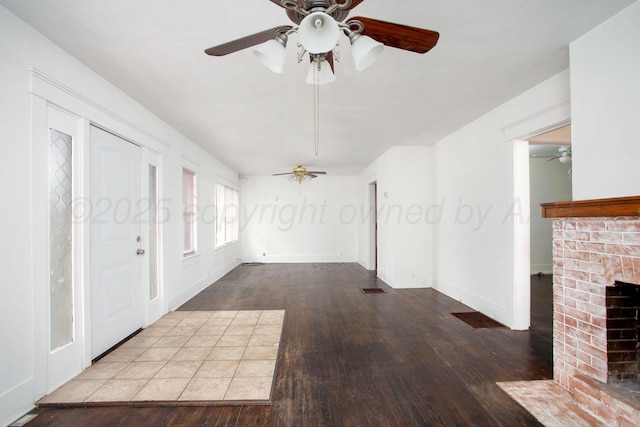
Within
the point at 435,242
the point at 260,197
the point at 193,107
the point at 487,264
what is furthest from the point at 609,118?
the point at 260,197

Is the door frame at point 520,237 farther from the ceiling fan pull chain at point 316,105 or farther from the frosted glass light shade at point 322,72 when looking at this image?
the frosted glass light shade at point 322,72

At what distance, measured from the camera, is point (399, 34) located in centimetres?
144

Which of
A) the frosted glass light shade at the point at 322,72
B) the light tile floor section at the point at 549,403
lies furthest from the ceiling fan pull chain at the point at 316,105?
the light tile floor section at the point at 549,403

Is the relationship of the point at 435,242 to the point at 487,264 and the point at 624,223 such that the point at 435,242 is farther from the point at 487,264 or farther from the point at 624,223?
the point at 624,223

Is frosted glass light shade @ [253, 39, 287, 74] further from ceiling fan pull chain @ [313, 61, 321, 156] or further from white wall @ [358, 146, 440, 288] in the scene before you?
white wall @ [358, 146, 440, 288]

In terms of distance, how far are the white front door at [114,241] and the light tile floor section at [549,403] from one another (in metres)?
3.58

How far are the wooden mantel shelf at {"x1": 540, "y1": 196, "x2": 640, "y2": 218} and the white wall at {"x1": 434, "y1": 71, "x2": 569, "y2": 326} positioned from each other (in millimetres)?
1190

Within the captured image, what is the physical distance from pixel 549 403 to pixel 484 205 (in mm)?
2494

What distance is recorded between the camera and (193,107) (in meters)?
3.49

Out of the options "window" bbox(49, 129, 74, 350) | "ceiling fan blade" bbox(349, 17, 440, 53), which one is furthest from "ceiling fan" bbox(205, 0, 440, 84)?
"window" bbox(49, 129, 74, 350)

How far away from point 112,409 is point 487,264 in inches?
166

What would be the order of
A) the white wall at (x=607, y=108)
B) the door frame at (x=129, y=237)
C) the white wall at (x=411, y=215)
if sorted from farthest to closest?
the white wall at (x=411, y=215) < the door frame at (x=129, y=237) < the white wall at (x=607, y=108)

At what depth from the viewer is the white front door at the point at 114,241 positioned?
108 inches

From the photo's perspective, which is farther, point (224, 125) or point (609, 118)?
point (224, 125)
